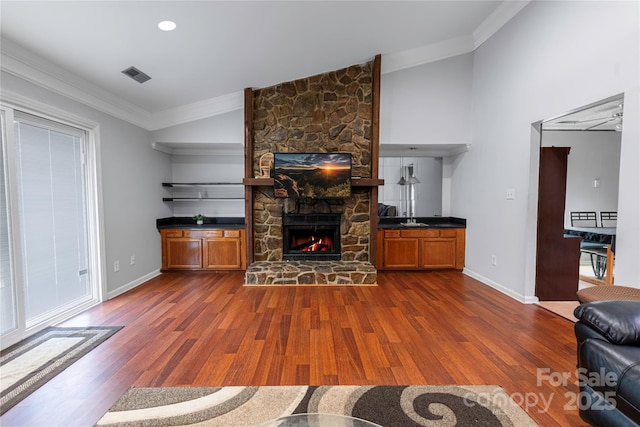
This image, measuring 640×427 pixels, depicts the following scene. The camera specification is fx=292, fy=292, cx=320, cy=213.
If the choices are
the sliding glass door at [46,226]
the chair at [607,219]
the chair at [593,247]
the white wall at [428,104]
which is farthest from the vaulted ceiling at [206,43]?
the chair at [607,219]

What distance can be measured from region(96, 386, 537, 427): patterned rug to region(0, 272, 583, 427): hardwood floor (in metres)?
0.09

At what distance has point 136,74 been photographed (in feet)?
11.1

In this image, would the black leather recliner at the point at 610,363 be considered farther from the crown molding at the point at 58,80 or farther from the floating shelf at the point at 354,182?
the crown molding at the point at 58,80

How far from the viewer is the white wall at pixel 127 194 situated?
3.67 metres

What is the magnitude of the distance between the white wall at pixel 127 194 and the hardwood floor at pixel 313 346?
591mm

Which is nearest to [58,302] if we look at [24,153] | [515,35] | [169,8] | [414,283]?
[24,153]

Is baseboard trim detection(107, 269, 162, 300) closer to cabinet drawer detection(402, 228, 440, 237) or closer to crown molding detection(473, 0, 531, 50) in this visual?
cabinet drawer detection(402, 228, 440, 237)

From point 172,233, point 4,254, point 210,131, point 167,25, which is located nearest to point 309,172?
point 210,131

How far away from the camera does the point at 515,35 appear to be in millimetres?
3682

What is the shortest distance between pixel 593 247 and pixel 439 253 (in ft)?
7.00

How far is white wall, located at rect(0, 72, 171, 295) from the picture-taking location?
367 cm

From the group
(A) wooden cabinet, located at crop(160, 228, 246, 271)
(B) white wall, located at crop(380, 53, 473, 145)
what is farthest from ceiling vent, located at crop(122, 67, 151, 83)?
(B) white wall, located at crop(380, 53, 473, 145)

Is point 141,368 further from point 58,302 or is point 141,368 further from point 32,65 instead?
point 32,65

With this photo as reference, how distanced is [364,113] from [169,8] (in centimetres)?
300
